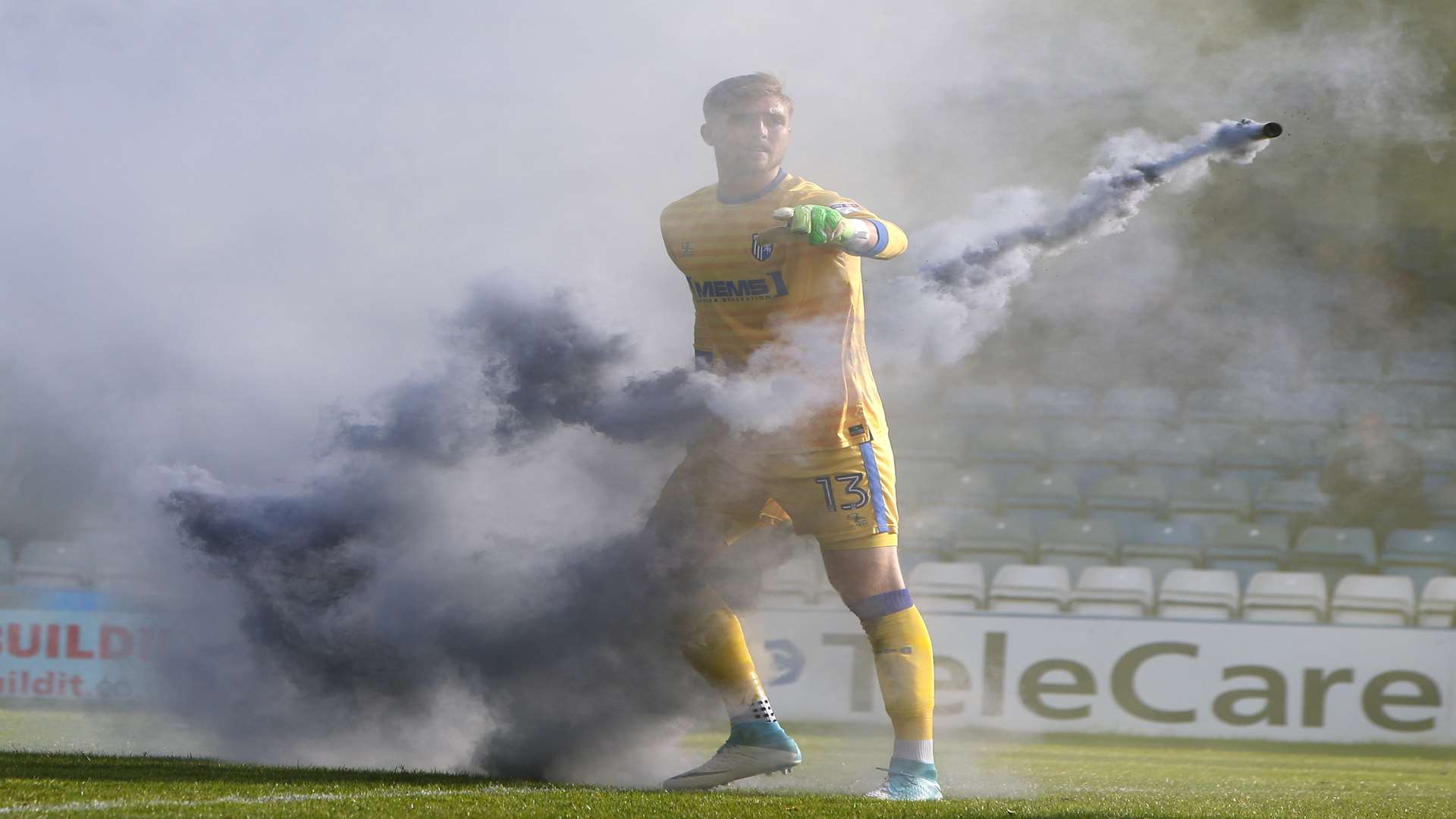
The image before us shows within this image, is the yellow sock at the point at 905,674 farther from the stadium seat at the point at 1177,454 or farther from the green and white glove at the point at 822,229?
the stadium seat at the point at 1177,454

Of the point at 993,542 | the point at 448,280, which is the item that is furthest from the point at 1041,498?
the point at 448,280

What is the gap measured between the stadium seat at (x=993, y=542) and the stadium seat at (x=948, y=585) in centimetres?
22

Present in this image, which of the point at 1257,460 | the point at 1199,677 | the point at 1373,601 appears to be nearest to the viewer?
the point at 1199,677

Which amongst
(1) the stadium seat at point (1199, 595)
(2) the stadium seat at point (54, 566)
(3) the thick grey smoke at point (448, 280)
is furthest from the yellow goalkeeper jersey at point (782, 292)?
(1) the stadium seat at point (1199, 595)

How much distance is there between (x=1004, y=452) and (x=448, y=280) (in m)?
4.80

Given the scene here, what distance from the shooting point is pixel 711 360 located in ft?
18.2

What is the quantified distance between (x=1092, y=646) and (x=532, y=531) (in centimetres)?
448

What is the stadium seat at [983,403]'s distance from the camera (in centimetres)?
1096

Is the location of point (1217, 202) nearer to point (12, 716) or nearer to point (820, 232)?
point (820, 232)

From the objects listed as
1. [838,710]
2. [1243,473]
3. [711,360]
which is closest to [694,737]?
[838,710]

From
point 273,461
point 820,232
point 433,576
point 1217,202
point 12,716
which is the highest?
point 1217,202

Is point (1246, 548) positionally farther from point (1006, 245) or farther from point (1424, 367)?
point (1006, 245)

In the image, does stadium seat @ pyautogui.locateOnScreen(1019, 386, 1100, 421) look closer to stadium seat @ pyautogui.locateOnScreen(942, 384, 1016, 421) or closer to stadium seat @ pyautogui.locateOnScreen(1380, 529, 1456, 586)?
stadium seat @ pyautogui.locateOnScreen(942, 384, 1016, 421)

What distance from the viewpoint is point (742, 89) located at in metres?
5.46
